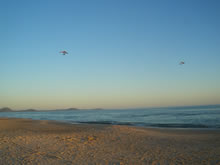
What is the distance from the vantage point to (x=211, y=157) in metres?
6.64

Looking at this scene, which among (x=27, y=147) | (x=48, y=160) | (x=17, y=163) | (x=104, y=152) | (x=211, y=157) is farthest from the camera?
(x=27, y=147)

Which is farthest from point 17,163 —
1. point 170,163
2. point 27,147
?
point 170,163

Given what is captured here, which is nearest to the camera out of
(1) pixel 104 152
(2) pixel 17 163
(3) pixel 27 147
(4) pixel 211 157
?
(2) pixel 17 163

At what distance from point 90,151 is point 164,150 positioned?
3.44 meters

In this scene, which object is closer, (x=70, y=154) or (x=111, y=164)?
(x=111, y=164)

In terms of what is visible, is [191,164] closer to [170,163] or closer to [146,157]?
[170,163]

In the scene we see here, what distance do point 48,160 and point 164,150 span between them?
5.09 metres

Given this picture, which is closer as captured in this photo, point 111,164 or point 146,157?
point 111,164

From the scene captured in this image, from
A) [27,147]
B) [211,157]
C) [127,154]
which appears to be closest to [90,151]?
[127,154]

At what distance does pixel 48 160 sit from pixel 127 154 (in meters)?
3.15

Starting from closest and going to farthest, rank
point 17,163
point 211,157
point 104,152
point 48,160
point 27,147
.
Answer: point 17,163
point 48,160
point 211,157
point 104,152
point 27,147

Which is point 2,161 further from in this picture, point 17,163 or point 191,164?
point 191,164

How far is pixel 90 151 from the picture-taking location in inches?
292

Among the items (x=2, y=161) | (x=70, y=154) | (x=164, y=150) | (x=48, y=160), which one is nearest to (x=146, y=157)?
(x=164, y=150)
